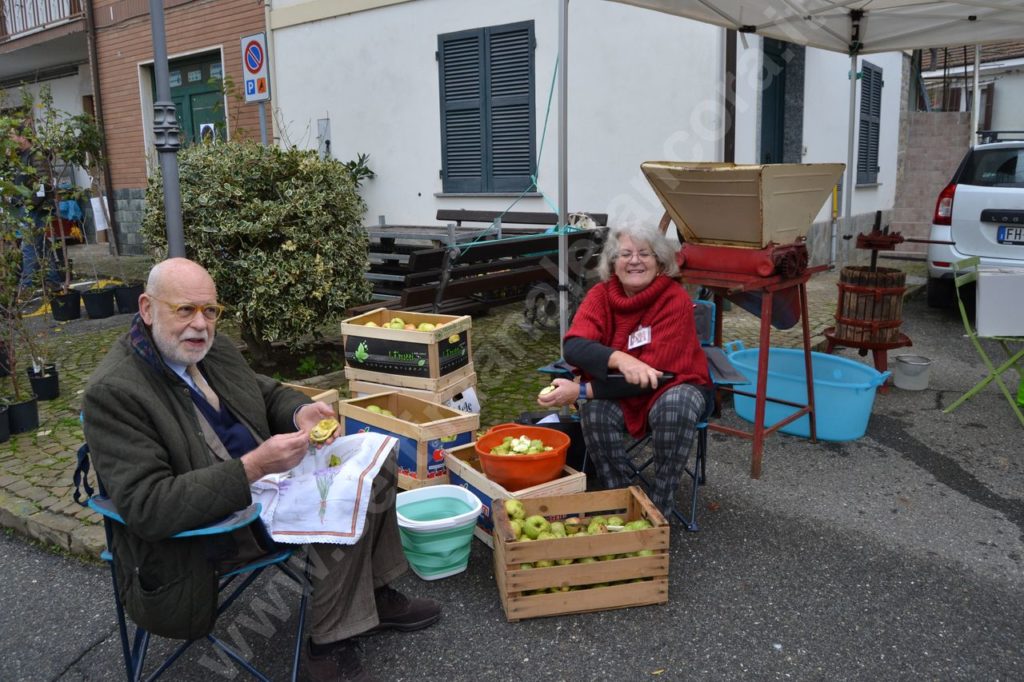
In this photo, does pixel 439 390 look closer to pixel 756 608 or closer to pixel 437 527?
pixel 437 527

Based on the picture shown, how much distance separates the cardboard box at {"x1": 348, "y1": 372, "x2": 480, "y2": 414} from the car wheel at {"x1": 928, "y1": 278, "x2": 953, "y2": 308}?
6.34 meters

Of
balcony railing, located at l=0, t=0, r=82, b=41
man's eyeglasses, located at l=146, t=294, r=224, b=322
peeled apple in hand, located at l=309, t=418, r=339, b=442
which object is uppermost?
balcony railing, located at l=0, t=0, r=82, b=41

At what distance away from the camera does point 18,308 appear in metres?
5.95

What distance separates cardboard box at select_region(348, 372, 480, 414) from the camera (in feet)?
14.8

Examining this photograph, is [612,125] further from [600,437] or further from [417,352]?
[600,437]

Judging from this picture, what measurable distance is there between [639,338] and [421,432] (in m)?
1.10

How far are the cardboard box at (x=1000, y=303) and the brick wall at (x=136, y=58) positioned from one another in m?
10.1

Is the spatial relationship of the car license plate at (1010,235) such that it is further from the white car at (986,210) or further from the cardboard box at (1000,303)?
the cardboard box at (1000,303)

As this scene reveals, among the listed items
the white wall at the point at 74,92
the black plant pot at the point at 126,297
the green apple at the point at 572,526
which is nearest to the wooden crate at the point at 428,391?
the green apple at the point at 572,526

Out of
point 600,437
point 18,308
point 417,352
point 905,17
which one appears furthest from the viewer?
point 905,17

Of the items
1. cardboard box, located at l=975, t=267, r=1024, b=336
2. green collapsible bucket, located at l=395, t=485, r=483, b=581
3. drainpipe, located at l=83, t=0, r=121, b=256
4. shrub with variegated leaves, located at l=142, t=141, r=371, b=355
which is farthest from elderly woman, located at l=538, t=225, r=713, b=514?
drainpipe, located at l=83, t=0, r=121, b=256

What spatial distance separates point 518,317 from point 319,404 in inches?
227

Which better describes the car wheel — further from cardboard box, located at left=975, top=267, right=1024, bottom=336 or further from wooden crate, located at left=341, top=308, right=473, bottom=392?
wooden crate, located at left=341, top=308, right=473, bottom=392

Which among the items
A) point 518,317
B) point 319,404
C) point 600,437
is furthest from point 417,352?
point 518,317
